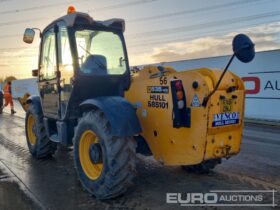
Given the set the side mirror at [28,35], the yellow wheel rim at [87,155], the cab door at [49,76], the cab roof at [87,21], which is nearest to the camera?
the yellow wheel rim at [87,155]

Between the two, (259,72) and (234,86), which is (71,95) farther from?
(259,72)

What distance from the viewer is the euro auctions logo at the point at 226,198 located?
4109 mm

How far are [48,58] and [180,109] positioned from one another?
9.91ft

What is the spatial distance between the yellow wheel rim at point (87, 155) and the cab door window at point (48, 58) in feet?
Answer: 5.06

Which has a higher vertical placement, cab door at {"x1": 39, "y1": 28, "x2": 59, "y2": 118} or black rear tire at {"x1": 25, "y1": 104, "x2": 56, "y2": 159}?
cab door at {"x1": 39, "y1": 28, "x2": 59, "y2": 118}

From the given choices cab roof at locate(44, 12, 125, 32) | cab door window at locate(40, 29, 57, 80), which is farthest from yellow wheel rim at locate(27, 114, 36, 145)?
cab roof at locate(44, 12, 125, 32)

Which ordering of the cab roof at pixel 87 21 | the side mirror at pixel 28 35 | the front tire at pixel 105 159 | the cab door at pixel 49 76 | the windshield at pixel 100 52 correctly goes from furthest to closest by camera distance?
the side mirror at pixel 28 35, the cab door at pixel 49 76, the windshield at pixel 100 52, the cab roof at pixel 87 21, the front tire at pixel 105 159

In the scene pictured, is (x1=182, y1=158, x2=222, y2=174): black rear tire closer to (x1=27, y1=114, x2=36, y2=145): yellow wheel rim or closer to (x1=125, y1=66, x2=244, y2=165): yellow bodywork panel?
(x1=125, y1=66, x2=244, y2=165): yellow bodywork panel

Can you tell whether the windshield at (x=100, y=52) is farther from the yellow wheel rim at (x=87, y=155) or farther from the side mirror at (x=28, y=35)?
the side mirror at (x=28, y=35)

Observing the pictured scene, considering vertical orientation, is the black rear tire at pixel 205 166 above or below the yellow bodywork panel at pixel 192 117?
below

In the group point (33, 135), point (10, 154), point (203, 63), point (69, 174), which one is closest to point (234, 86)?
point (69, 174)

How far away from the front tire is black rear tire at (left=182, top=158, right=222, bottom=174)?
1423 mm

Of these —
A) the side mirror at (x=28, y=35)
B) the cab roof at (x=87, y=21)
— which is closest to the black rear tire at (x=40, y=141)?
the side mirror at (x=28, y=35)

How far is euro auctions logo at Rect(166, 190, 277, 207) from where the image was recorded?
411cm
